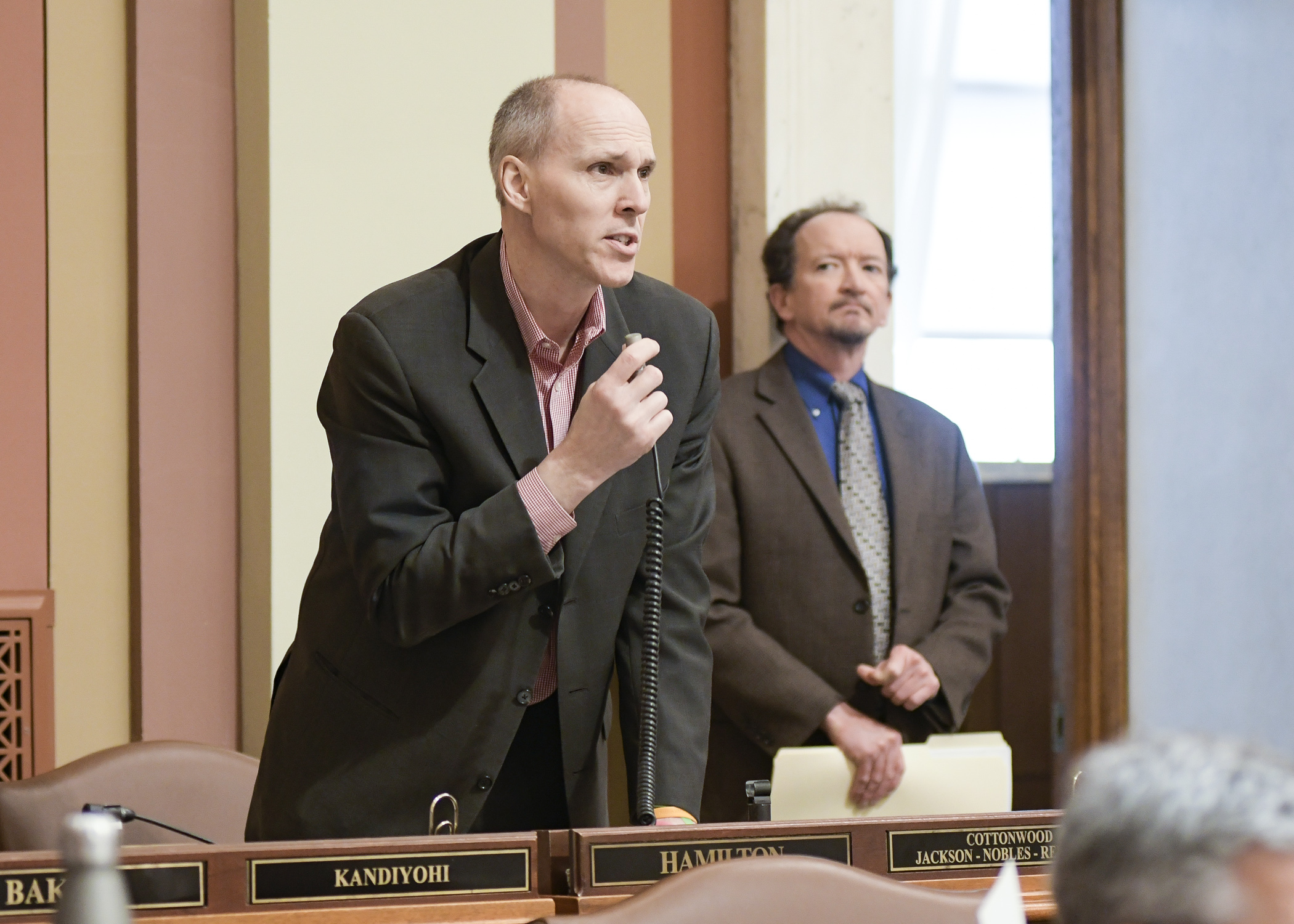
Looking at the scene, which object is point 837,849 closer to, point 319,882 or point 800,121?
point 319,882

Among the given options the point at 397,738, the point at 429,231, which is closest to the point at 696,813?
the point at 397,738

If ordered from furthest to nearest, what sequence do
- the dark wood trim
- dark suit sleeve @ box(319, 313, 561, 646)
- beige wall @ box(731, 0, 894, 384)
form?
the dark wood trim, beige wall @ box(731, 0, 894, 384), dark suit sleeve @ box(319, 313, 561, 646)

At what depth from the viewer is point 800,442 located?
2799 millimetres

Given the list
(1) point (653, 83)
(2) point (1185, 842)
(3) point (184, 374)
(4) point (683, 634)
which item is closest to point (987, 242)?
(1) point (653, 83)

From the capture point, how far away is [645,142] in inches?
74.4

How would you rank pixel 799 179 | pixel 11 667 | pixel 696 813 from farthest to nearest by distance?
pixel 799 179 < pixel 11 667 < pixel 696 813

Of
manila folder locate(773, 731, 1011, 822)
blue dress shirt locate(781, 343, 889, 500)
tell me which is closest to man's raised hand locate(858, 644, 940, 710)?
manila folder locate(773, 731, 1011, 822)

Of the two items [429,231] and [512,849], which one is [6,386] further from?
[512,849]

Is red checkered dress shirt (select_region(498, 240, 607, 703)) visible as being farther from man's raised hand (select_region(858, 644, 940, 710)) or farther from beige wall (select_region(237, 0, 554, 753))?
man's raised hand (select_region(858, 644, 940, 710))

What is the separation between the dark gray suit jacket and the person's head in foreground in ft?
3.35

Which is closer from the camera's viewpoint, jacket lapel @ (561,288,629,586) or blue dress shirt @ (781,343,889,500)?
jacket lapel @ (561,288,629,586)

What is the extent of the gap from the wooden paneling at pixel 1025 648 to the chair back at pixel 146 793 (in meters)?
2.63

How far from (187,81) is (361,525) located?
1.35m

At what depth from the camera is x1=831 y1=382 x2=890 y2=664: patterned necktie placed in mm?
2768
